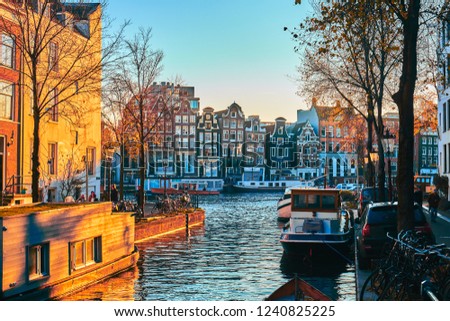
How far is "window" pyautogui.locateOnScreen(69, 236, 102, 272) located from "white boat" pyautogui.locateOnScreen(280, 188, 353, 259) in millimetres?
6950

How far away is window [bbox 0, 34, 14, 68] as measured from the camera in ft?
106

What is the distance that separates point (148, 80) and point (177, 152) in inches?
3082

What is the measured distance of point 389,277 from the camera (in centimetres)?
1242

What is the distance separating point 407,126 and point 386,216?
3352mm

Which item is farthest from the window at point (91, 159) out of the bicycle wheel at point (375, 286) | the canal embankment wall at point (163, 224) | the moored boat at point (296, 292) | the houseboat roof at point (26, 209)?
the moored boat at point (296, 292)

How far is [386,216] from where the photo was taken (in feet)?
60.7

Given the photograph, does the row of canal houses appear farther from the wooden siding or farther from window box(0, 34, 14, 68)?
the wooden siding

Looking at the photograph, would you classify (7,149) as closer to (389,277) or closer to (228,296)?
(228,296)

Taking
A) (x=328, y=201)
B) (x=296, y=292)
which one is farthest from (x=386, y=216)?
(x=328, y=201)

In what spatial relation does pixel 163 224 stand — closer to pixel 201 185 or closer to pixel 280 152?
pixel 201 185

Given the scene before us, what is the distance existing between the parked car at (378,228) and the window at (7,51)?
20.5 meters

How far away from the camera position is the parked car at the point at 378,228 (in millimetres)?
18109
